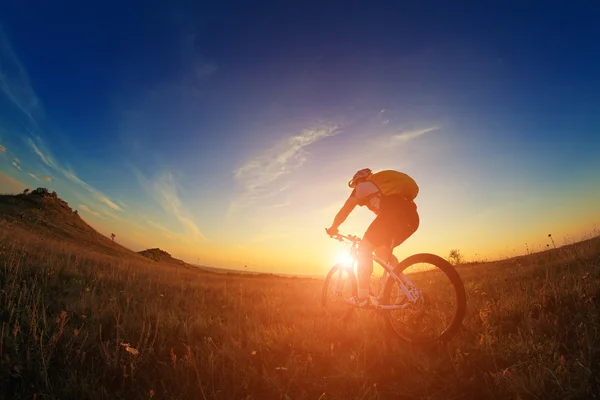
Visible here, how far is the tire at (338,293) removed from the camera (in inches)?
228

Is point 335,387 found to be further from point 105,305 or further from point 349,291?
point 105,305

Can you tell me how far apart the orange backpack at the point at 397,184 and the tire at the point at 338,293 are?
1870 millimetres

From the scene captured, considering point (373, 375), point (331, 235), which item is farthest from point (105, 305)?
point (373, 375)

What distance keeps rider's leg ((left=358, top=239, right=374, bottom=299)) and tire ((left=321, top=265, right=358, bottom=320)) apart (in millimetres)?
369

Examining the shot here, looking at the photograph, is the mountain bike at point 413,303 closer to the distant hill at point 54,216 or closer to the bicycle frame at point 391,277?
the bicycle frame at point 391,277

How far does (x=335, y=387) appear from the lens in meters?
3.19

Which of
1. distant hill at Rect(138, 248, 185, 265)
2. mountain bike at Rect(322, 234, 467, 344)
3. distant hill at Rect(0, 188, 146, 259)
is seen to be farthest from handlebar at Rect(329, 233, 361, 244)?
distant hill at Rect(138, 248, 185, 265)

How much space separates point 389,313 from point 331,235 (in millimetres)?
2072

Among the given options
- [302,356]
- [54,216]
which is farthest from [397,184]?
[54,216]

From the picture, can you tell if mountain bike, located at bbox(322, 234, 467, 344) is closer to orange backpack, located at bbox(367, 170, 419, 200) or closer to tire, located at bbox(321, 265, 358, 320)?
tire, located at bbox(321, 265, 358, 320)

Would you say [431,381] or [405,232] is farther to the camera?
[405,232]

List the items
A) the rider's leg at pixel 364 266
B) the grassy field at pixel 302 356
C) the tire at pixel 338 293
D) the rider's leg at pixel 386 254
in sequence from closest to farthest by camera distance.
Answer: the grassy field at pixel 302 356 < the rider's leg at pixel 386 254 < the rider's leg at pixel 364 266 < the tire at pixel 338 293

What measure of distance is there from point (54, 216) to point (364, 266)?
3563 cm

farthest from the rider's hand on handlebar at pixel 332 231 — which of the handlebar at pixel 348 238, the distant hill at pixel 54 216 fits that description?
the distant hill at pixel 54 216
